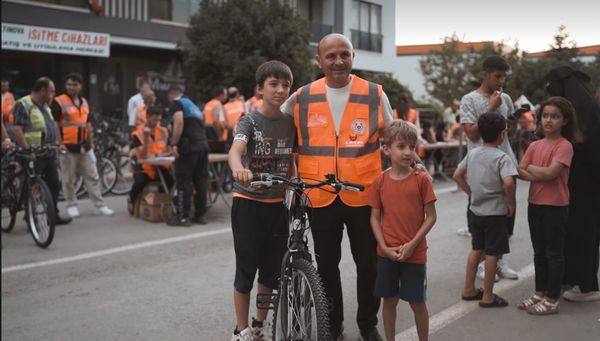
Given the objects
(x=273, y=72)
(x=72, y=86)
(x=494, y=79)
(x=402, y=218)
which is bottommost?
(x=402, y=218)

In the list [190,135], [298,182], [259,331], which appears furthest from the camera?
[190,135]

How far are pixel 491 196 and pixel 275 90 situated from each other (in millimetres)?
2095

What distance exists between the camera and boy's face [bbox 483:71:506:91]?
545 centimetres

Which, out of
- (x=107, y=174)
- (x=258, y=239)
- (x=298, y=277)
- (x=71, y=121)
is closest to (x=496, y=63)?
(x=258, y=239)

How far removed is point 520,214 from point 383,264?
637 centimetres

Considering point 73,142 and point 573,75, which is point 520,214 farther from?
point 73,142

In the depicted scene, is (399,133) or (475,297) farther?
(475,297)

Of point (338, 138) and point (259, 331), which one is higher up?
point (338, 138)

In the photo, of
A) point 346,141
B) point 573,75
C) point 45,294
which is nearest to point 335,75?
point 346,141

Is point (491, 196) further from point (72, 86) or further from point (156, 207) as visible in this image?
point (72, 86)

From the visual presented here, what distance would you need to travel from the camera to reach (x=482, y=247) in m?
5.09

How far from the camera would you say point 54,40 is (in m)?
18.5

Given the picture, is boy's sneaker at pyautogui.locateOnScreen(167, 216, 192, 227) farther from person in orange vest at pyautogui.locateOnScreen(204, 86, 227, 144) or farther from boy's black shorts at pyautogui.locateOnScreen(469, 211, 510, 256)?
boy's black shorts at pyautogui.locateOnScreen(469, 211, 510, 256)

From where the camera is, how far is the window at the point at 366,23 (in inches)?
173
